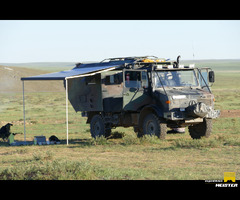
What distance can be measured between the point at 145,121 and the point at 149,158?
3404 millimetres

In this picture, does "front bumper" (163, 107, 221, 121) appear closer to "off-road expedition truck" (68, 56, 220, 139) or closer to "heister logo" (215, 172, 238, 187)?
"off-road expedition truck" (68, 56, 220, 139)

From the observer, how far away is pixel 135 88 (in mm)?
16344

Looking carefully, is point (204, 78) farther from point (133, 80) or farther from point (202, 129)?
point (133, 80)

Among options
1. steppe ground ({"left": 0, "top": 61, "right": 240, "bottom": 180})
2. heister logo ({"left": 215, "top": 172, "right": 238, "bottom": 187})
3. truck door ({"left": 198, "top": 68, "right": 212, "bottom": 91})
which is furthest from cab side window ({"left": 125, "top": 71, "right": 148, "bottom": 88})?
heister logo ({"left": 215, "top": 172, "right": 238, "bottom": 187})

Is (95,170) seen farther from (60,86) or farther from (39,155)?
(60,86)

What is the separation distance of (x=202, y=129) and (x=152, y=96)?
2202 millimetres

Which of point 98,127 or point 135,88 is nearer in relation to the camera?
point 135,88

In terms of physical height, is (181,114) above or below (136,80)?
below

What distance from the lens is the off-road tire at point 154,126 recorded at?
15.9 meters
